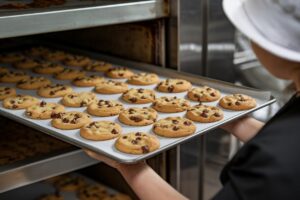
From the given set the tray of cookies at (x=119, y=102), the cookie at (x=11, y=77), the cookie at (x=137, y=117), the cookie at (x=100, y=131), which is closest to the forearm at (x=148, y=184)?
the tray of cookies at (x=119, y=102)

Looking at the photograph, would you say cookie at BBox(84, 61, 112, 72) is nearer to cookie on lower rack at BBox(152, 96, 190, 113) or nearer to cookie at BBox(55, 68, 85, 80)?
cookie at BBox(55, 68, 85, 80)

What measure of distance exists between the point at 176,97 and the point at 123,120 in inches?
10.1

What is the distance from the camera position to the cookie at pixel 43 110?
55.4 inches

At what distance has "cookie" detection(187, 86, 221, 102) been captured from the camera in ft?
5.05

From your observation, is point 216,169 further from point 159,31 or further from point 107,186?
point 159,31

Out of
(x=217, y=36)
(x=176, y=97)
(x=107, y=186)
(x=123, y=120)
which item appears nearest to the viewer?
(x=123, y=120)

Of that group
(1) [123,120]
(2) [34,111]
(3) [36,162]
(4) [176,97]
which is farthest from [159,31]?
(3) [36,162]

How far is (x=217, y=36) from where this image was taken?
5.89 ft

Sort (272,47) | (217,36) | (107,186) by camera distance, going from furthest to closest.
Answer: (107,186), (217,36), (272,47)

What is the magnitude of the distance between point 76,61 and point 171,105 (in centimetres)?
70

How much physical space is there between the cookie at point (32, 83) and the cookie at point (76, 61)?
0.24 m

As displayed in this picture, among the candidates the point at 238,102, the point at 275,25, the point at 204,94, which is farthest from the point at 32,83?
the point at 275,25

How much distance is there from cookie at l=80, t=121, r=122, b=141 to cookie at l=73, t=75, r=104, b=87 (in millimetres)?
415

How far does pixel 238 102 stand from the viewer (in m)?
1.45
